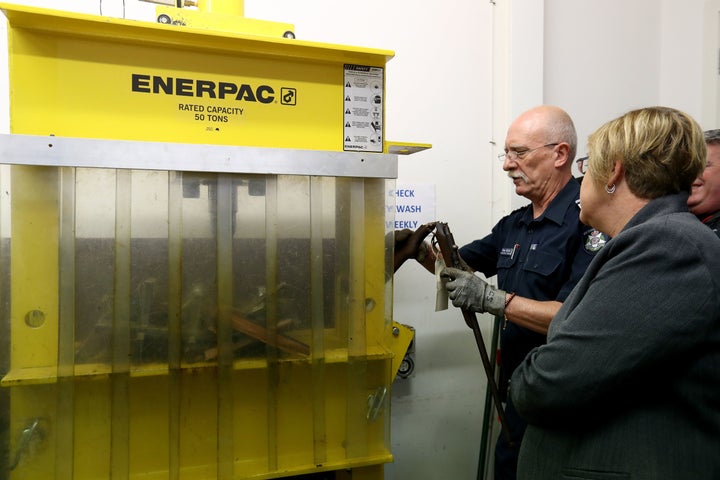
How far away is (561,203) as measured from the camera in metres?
1.48

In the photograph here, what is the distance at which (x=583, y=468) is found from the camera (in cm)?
81

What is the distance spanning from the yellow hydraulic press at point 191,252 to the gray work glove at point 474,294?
0.36 metres

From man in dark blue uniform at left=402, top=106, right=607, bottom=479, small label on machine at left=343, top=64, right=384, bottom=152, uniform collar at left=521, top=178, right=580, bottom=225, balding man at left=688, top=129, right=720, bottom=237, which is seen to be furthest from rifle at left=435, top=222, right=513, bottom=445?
balding man at left=688, top=129, right=720, bottom=237

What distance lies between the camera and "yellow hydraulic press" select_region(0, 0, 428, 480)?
89 cm

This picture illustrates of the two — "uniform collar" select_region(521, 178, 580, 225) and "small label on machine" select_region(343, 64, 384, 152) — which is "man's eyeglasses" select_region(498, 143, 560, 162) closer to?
"uniform collar" select_region(521, 178, 580, 225)

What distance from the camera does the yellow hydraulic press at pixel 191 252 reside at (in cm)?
89

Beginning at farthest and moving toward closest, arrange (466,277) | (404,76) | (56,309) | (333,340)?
(404,76)
(466,277)
(333,340)
(56,309)

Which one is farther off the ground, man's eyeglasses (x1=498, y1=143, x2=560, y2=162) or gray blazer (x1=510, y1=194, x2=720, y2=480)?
man's eyeglasses (x1=498, y1=143, x2=560, y2=162)

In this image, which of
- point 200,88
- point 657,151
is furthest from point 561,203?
point 200,88

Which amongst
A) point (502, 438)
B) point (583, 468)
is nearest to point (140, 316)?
point (583, 468)

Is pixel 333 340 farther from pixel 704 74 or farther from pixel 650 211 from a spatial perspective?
pixel 704 74

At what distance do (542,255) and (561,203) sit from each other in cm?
18

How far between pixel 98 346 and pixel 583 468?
3.04 feet

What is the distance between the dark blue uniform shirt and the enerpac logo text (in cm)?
88
